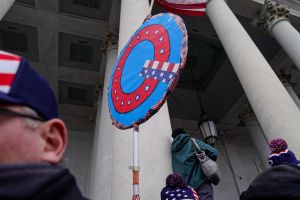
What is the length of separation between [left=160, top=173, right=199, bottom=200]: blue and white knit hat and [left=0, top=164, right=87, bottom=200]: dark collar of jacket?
7.74ft

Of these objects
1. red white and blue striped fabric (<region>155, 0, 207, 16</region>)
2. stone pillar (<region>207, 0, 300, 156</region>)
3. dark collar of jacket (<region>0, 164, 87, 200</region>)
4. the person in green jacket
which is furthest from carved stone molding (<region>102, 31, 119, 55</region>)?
dark collar of jacket (<region>0, 164, 87, 200</region>)

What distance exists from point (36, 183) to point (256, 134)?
44.1 ft

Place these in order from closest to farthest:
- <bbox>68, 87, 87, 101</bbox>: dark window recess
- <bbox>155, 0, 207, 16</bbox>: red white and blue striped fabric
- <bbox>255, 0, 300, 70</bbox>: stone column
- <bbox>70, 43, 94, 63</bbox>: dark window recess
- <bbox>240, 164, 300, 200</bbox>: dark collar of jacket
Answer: <bbox>240, 164, 300, 200</bbox>: dark collar of jacket < <bbox>155, 0, 207, 16</bbox>: red white and blue striped fabric < <bbox>255, 0, 300, 70</bbox>: stone column < <bbox>70, 43, 94, 63</bbox>: dark window recess < <bbox>68, 87, 87, 101</bbox>: dark window recess

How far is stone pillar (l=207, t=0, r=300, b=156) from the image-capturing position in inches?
225

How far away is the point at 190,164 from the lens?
170 inches

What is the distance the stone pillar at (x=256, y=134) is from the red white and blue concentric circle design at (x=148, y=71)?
9883 millimetres

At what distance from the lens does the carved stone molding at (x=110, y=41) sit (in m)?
9.13

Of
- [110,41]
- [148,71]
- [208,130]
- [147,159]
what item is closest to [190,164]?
[147,159]

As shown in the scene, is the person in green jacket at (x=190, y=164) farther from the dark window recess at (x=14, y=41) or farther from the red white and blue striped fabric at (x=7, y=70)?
the dark window recess at (x=14, y=41)

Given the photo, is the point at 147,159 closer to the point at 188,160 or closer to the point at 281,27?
the point at 188,160

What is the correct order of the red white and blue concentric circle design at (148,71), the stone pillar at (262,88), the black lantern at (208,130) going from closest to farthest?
the red white and blue concentric circle design at (148,71), the stone pillar at (262,88), the black lantern at (208,130)

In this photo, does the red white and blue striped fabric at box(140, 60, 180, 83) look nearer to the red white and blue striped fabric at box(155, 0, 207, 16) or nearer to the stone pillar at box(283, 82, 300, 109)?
the red white and blue striped fabric at box(155, 0, 207, 16)

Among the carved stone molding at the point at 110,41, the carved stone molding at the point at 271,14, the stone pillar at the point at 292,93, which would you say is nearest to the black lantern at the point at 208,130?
the carved stone molding at the point at 110,41

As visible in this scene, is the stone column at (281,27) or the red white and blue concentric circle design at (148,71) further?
the stone column at (281,27)
